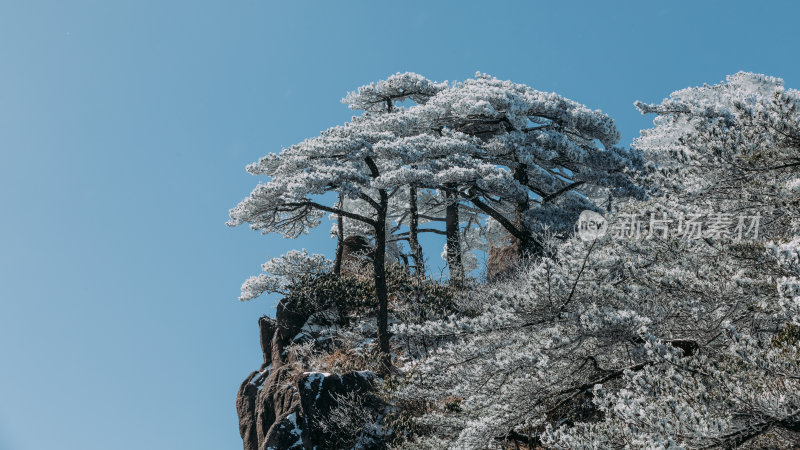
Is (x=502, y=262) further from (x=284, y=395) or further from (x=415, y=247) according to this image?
(x=284, y=395)

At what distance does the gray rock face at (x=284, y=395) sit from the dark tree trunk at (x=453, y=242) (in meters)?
4.52

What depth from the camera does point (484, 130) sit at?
20.6 meters

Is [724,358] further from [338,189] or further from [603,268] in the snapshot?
[338,189]

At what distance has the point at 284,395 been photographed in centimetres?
1354

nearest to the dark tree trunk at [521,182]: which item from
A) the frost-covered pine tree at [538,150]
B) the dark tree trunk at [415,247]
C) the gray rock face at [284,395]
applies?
the frost-covered pine tree at [538,150]

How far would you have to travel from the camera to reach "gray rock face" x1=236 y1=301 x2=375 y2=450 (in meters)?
12.0

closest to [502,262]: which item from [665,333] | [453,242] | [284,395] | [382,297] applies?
[453,242]

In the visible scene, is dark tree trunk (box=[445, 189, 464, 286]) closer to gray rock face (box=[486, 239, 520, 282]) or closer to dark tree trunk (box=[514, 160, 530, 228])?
gray rock face (box=[486, 239, 520, 282])

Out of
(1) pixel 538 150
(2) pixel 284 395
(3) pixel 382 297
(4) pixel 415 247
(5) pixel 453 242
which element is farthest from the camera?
(5) pixel 453 242

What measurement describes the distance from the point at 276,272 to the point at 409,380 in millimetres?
7850

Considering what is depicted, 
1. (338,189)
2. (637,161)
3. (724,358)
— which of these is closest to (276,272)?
(338,189)

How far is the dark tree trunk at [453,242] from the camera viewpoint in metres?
18.5

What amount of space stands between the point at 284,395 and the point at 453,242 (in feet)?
29.5

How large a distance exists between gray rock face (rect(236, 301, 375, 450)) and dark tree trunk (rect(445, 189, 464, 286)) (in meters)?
4.52
